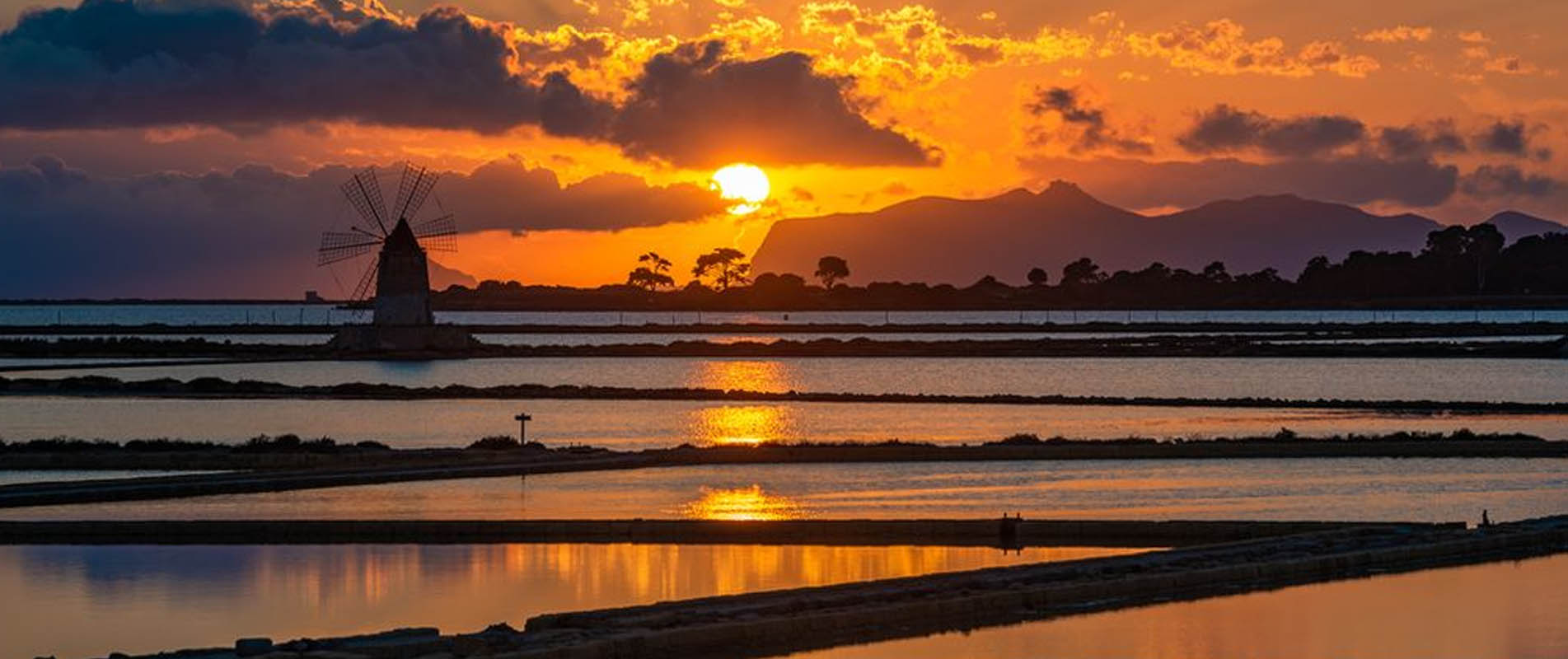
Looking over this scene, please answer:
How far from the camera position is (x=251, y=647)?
44.2 ft

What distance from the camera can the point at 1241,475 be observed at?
30.5 meters

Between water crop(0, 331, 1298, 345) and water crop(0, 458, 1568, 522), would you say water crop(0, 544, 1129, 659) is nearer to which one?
water crop(0, 458, 1568, 522)

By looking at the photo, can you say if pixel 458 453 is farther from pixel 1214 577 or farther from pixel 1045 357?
pixel 1045 357

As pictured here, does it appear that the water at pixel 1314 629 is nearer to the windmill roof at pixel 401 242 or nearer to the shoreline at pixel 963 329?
the windmill roof at pixel 401 242

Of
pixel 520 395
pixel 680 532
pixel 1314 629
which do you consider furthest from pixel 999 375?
pixel 1314 629

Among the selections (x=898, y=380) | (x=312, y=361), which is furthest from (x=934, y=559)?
(x=312, y=361)

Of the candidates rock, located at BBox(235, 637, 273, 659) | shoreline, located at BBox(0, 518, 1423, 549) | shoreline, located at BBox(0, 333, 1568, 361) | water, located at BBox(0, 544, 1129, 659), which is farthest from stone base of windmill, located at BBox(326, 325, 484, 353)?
rock, located at BBox(235, 637, 273, 659)

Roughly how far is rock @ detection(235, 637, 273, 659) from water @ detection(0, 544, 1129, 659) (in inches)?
61.7

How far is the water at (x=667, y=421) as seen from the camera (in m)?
40.8

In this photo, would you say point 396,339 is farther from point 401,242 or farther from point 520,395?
point 520,395

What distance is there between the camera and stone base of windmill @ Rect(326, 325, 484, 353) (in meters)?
83.9

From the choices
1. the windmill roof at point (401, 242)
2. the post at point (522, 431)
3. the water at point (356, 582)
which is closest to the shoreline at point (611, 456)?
the post at point (522, 431)

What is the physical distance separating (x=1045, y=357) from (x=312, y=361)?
29673 mm

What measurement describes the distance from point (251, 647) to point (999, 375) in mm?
61564
